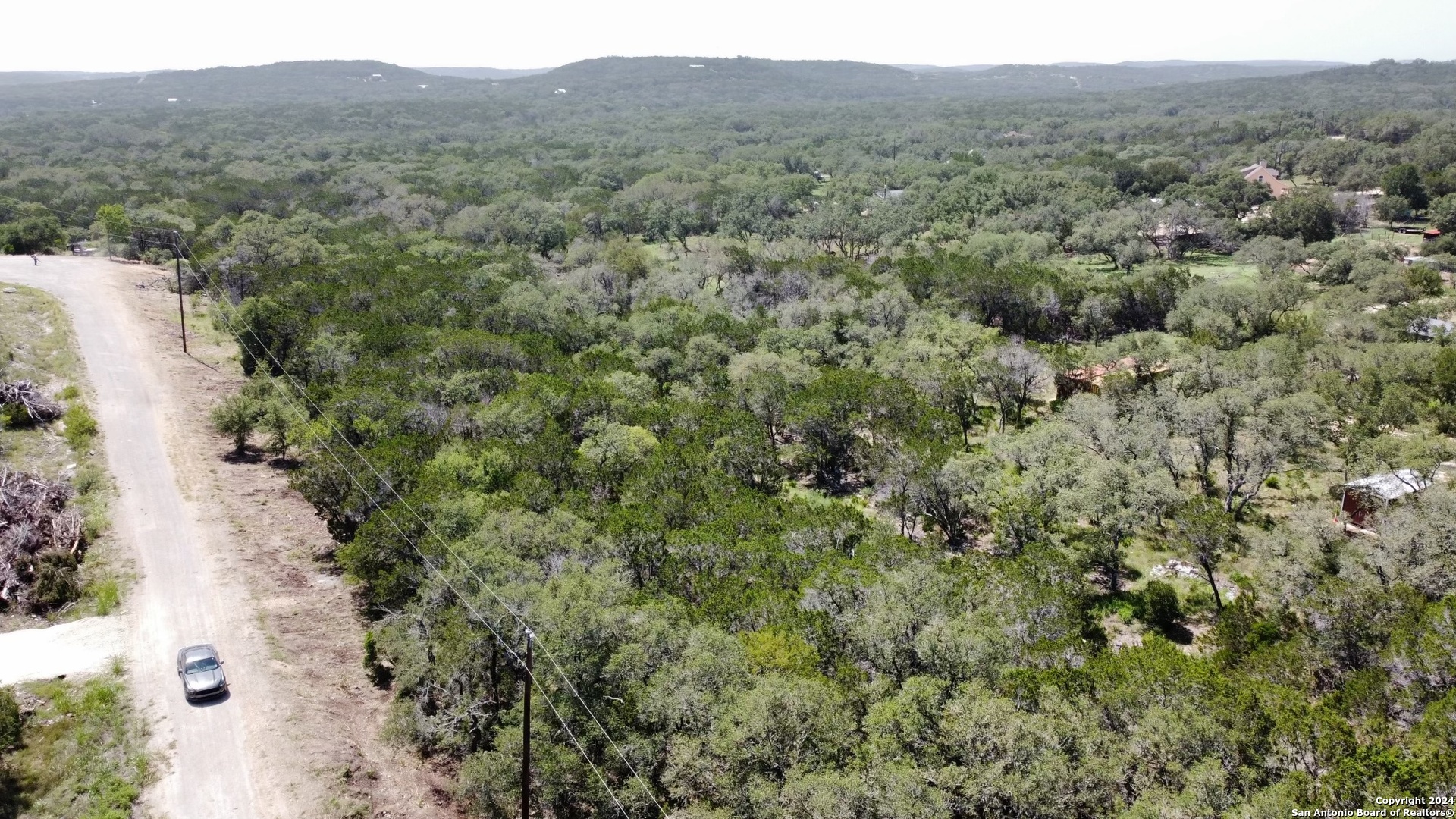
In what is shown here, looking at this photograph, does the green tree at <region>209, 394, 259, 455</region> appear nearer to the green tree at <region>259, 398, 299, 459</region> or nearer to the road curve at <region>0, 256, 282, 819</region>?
the green tree at <region>259, 398, 299, 459</region>

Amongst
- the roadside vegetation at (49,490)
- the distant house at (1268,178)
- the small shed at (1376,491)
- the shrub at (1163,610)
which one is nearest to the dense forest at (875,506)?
the shrub at (1163,610)

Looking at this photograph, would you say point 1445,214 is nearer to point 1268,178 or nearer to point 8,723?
point 1268,178

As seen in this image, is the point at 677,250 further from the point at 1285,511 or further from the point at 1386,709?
the point at 1386,709

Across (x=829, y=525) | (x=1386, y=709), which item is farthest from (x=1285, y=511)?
(x=829, y=525)

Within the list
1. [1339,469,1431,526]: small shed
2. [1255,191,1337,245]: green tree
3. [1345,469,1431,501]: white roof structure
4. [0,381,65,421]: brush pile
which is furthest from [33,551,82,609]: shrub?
[1255,191,1337,245]: green tree

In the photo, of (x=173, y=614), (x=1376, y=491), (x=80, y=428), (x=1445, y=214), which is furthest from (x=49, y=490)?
(x=1445, y=214)

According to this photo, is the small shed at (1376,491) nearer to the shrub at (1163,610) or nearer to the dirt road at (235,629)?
the shrub at (1163,610)
